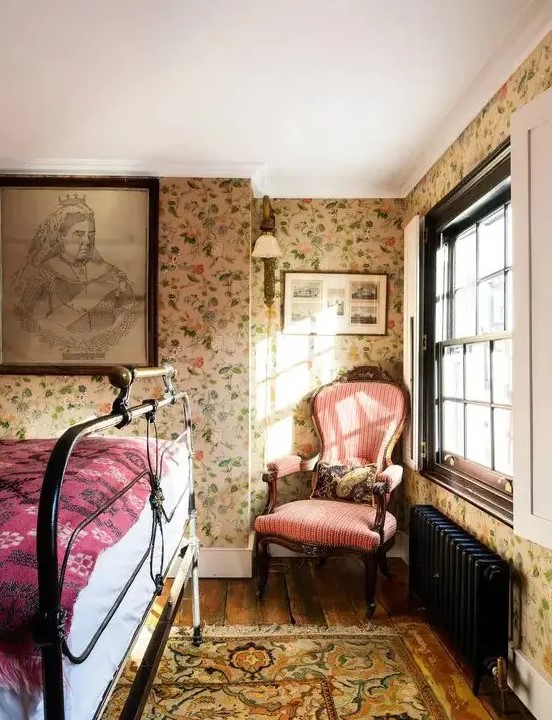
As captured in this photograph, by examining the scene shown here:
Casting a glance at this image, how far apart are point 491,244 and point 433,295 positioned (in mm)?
672

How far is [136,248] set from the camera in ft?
11.9

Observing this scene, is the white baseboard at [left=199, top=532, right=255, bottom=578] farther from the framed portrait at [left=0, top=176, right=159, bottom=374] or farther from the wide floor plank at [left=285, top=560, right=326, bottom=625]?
the framed portrait at [left=0, top=176, right=159, bottom=374]

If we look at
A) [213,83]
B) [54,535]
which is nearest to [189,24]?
[213,83]

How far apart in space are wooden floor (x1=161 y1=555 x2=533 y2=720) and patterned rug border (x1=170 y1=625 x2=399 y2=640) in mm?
51

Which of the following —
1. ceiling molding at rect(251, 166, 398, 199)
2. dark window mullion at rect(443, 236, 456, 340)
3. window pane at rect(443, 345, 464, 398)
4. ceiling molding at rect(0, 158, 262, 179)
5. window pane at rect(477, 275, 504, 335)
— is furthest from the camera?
ceiling molding at rect(251, 166, 398, 199)

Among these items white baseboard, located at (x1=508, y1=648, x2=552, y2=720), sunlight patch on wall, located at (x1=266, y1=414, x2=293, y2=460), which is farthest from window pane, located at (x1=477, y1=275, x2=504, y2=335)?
sunlight patch on wall, located at (x1=266, y1=414, x2=293, y2=460)

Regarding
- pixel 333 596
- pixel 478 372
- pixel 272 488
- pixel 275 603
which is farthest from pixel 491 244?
pixel 275 603

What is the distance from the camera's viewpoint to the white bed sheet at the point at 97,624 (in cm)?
94

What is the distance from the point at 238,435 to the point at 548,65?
2514mm

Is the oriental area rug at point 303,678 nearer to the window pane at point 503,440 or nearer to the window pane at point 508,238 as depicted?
the window pane at point 503,440

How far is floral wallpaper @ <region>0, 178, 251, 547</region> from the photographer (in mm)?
3627

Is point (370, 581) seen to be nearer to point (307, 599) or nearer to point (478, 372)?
point (307, 599)

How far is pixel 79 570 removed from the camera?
1097mm

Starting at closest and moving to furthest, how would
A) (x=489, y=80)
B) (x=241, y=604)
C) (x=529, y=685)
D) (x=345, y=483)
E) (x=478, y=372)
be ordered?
(x=529, y=685) → (x=489, y=80) → (x=478, y=372) → (x=241, y=604) → (x=345, y=483)
